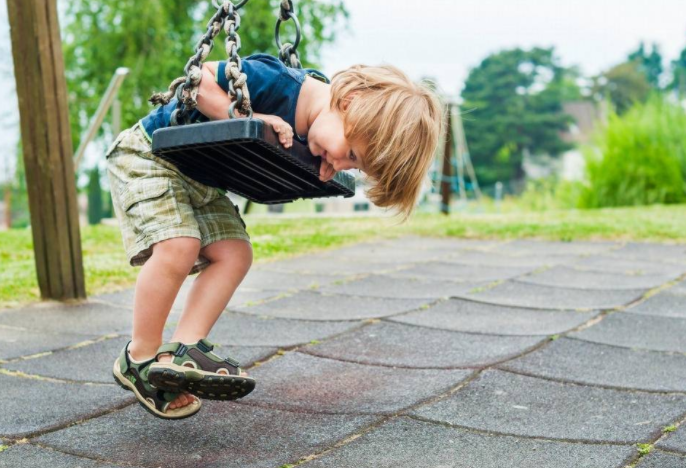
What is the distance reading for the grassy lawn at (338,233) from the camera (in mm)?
4590

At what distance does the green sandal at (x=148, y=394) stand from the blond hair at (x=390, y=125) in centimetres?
73

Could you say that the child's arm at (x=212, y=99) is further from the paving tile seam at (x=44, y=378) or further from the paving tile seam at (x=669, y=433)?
the paving tile seam at (x=669, y=433)

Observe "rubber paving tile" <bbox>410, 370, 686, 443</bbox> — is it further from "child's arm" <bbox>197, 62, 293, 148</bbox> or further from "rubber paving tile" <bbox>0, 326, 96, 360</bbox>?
"rubber paving tile" <bbox>0, 326, 96, 360</bbox>

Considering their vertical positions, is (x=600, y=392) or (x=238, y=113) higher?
(x=238, y=113)

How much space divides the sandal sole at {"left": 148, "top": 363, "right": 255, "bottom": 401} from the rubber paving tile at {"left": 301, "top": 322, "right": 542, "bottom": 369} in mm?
833

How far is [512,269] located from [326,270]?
1.11 metres

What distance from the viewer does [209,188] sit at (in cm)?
235

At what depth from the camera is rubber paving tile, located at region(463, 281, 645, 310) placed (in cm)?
386

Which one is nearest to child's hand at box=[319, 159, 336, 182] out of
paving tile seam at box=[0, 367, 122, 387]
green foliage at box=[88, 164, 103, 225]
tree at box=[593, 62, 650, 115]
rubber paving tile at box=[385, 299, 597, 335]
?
paving tile seam at box=[0, 367, 122, 387]

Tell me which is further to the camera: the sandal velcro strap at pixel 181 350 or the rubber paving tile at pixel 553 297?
the rubber paving tile at pixel 553 297

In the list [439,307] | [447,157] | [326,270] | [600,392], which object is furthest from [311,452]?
[447,157]

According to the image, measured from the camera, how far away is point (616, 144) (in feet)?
38.1

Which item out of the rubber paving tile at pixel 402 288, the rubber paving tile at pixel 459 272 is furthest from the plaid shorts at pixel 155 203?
the rubber paving tile at pixel 459 272

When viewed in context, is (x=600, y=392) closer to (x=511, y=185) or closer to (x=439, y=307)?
(x=439, y=307)
